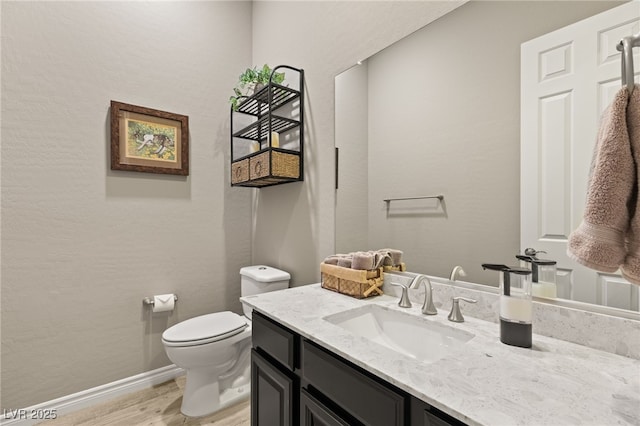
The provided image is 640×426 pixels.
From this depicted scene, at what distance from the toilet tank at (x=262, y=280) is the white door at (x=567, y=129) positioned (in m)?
1.40

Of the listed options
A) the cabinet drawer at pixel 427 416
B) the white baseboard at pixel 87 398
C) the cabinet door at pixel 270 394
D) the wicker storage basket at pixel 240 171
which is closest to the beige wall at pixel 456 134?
the cabinet drawer at pixel 427 416

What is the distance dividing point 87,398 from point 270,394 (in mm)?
1478

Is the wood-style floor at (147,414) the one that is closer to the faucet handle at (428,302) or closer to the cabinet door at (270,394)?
the cabinet door at (270,394)

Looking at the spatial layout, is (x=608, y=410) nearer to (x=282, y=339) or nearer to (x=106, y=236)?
(x=282, y=339)

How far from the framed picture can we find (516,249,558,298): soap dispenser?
212cm

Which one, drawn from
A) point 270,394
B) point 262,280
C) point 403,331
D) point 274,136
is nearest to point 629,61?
point 403,331

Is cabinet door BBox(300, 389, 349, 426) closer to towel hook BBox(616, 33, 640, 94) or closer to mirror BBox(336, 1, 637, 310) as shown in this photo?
mirror BBox(336, 1, 637, 310)

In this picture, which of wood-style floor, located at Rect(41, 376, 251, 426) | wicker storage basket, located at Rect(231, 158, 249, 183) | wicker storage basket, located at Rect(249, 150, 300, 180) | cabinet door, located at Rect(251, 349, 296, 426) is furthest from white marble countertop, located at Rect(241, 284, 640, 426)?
wicker storage basket, located at Rect(231, 158, 249, 183)

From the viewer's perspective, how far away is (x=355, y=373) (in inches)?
29.8

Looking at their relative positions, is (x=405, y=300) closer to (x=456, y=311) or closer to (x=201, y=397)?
(x=456, y=311)

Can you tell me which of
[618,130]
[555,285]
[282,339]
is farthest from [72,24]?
[555,285]

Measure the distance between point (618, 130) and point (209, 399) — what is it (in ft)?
6.93

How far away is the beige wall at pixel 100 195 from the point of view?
1.63 metres

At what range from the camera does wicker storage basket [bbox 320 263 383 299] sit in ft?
4.12
